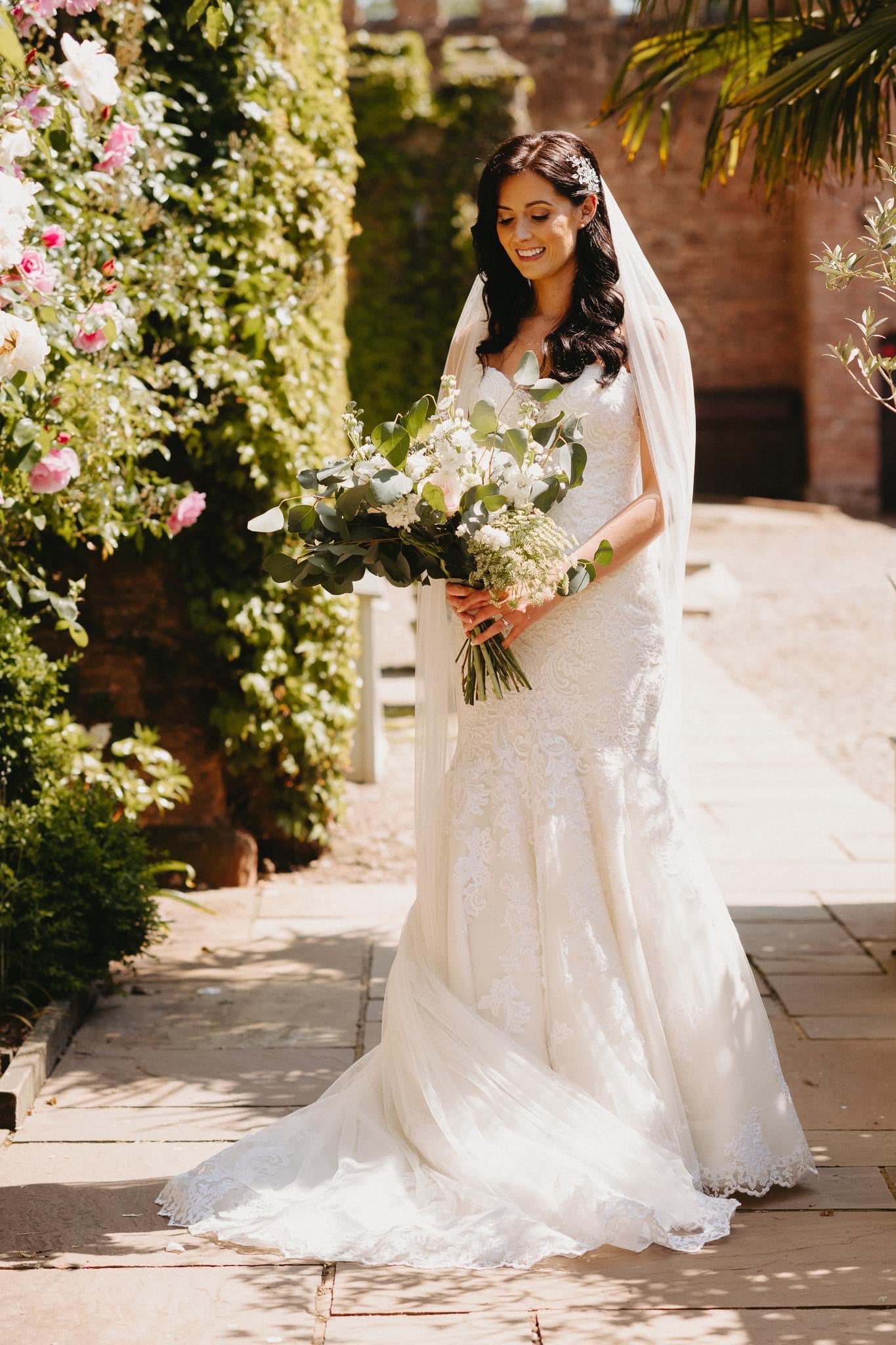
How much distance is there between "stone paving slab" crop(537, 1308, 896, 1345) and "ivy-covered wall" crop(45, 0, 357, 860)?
3067 mm

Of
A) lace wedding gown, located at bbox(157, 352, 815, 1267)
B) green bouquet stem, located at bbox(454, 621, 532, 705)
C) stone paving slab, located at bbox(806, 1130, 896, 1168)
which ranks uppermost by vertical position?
green bouquet stem, located at bbox(454, 621, 532, 705)

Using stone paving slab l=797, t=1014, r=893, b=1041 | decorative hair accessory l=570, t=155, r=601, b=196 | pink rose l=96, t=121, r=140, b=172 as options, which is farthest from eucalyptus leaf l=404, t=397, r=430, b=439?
stone paving slab l=797, t=1014, r=893, b=1041

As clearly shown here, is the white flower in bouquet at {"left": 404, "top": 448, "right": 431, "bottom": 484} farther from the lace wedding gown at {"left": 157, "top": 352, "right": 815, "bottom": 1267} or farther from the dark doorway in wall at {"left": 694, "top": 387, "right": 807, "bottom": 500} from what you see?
the dark doorway in wall at {"left": 694, "top": 387, "right": 807, "bottom": 500}

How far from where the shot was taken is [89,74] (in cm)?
327

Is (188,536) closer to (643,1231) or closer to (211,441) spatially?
(211,441)

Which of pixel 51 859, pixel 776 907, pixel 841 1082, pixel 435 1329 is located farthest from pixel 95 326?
pixel 776 907

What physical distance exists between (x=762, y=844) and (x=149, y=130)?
365cm

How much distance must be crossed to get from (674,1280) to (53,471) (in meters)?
2.42

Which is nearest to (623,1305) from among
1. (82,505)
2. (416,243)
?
(82,505)

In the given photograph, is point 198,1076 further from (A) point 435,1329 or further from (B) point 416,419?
(B) point 416,419

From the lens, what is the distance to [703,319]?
20.8 m

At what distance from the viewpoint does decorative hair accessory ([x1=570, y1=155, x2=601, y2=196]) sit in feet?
10.4

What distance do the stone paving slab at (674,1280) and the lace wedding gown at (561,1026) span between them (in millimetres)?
45

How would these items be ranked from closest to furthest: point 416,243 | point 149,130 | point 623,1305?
1. point 623,1305
2. point 149,130
3. point 416,243
